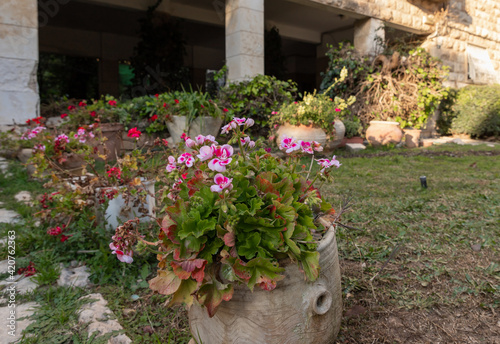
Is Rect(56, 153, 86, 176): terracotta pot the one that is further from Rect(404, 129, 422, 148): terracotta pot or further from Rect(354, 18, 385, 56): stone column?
Rect(354, 18, 385, 56): stone column

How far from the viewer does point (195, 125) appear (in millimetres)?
4891

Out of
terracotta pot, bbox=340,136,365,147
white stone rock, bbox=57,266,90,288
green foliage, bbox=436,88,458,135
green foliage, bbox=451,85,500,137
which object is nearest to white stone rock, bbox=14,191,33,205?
white stone rock, bbox=57,266,90,288

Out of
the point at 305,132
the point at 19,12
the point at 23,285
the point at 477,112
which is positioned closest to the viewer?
the point at 23,285

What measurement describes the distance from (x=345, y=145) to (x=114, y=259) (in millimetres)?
5304

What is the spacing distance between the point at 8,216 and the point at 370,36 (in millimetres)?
7943

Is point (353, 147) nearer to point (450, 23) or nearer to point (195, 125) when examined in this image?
point (195, 125)

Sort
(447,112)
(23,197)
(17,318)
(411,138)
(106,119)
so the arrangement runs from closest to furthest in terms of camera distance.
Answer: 1. (17,318)
2. (23,197)
3. (106,119)
4. (411,138)
5. (447,112)

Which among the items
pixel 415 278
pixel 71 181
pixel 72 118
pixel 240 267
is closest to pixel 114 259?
pixel 71 181

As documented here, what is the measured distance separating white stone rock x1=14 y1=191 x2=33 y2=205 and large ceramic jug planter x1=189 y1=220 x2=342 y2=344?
2415 mm

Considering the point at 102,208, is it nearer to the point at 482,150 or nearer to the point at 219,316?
the point at 219,316

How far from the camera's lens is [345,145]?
6.51m

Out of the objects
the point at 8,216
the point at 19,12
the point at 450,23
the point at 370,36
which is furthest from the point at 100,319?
the point at 450,23

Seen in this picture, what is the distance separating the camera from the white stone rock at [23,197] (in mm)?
2919

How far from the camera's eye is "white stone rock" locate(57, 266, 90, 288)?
1.75 meters
